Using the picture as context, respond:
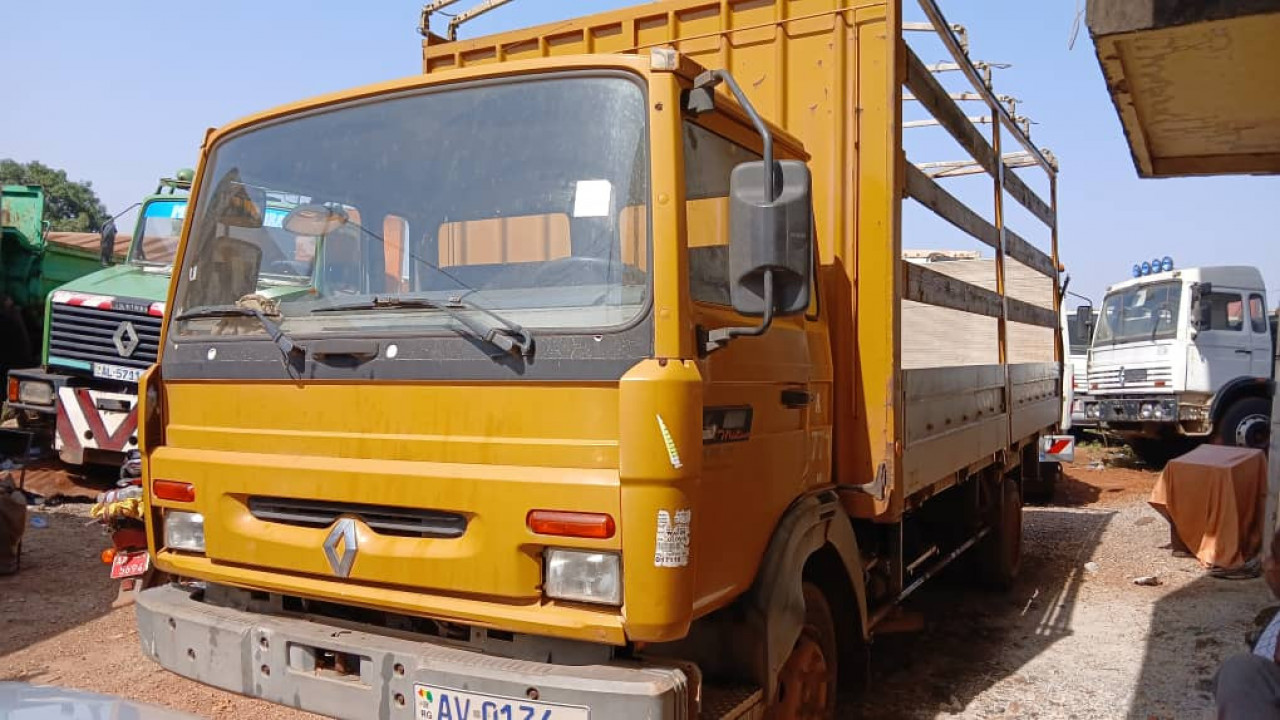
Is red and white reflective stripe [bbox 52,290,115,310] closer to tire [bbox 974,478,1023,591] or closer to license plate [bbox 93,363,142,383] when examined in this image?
license plate [bbox 93,363,142,383]

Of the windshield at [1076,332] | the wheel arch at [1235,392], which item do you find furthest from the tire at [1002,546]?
the windshield at [1076,332]

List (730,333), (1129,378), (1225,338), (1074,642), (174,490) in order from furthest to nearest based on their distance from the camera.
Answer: (1129,378)
(1225,338)
(1074,642)
(174,490)
(730,333)

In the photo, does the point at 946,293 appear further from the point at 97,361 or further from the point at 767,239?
the point at 97,361

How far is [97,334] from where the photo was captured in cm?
827

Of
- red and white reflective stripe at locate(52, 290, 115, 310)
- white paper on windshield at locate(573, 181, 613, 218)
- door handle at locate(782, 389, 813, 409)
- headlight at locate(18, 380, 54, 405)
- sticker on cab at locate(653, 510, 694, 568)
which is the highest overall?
red and white reflective stripe at locate(52, 290, 115, 310)

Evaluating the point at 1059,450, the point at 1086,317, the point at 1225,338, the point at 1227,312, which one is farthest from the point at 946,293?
the point at 1086,317

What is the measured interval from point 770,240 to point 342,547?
4.89 ft

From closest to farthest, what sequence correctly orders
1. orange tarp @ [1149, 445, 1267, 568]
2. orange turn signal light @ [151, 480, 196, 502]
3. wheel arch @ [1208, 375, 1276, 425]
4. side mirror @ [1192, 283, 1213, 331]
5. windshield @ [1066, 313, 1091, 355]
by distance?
orange turn signal light @ [151, 480, 196, 502] < orange tarp @ [1149, 445, 1267, 568] < wheel arch @ [1208, 375, 1276, 425] < side mirror @ [1192, 283, 1213, 331] < windshield @ [1066, 313, 1091, 355]

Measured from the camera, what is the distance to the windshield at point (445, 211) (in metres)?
2.67

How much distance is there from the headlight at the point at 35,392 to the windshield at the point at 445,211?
248 inches

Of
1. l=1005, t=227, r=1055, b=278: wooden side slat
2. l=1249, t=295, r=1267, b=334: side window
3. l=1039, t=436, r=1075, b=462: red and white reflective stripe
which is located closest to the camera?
l=1005, t=227, r=1055, b=278: wooden side slat

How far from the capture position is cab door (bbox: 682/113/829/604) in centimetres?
268

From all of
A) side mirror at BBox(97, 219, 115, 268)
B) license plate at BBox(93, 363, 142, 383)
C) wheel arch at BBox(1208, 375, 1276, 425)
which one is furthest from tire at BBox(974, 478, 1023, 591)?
side mirror at BBox(97, 219, 115, 268)

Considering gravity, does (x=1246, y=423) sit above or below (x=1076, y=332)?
below
